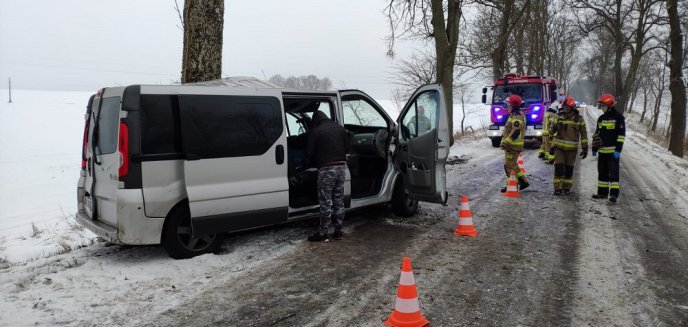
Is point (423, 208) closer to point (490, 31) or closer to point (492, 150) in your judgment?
point (492, 150)

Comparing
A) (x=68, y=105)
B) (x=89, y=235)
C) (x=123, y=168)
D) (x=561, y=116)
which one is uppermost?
(x=68, y=105)

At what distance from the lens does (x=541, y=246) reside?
526 centimetres

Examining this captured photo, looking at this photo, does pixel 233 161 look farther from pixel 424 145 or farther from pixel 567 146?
pixel 567 146

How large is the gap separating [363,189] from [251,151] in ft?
7.18

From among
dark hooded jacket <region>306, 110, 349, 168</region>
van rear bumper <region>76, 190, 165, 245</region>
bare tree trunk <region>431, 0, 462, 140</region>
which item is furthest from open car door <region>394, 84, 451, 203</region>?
bare tree trunk <region>431, 0, 462, 140</region>

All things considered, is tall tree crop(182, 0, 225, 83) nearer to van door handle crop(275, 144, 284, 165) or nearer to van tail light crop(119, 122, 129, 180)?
van door handle crop(275, 144, 284, 165)

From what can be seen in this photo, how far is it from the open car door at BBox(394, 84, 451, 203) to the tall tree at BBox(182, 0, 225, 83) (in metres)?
2.94

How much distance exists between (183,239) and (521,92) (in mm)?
14492

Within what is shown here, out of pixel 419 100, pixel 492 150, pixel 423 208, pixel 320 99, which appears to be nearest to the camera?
pixel 320 99

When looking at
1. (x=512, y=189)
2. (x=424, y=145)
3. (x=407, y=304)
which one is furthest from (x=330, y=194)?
(x=512, y=189)

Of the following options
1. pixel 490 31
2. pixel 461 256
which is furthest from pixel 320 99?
pixel 490 31

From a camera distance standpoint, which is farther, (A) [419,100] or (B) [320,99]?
(A) [419,100]

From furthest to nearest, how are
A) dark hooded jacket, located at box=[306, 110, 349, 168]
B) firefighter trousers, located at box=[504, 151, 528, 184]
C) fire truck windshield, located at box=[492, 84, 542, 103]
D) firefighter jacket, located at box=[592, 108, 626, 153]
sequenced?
fire truck windshield, located at box=[492, 84, 542, 103]
firefighter trousers, located at box=[504, 151, 528, 184]
firefighter jacket, located at box=[592, 108, 626, 153]
dark hooded jacket, located at box=[306, 110, 349, 168]

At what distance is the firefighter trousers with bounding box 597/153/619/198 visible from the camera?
7.57 metres
